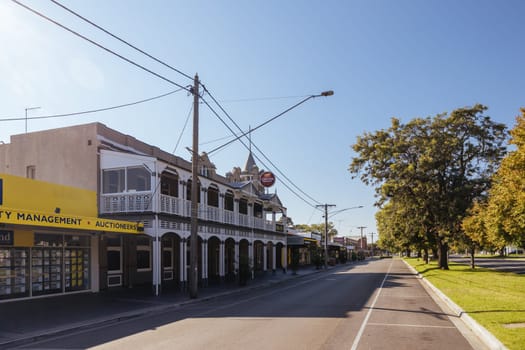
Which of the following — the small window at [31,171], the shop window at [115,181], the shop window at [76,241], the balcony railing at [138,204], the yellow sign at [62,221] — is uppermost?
the small window at [31,171]

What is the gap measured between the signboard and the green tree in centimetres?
2920

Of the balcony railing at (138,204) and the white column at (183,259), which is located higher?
the balcony railing at (138,204)

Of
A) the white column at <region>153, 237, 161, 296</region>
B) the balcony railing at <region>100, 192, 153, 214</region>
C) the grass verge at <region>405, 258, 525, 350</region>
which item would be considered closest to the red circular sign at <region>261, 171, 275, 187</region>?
the balcony railing at <region>100, 192, 153, 214</region>

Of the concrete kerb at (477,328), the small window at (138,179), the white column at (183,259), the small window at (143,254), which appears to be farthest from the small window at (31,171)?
the concrete kerb at (477,328)

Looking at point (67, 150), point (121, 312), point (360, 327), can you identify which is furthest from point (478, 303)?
point (67, 150)

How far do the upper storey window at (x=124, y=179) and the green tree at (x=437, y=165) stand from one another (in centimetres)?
2052

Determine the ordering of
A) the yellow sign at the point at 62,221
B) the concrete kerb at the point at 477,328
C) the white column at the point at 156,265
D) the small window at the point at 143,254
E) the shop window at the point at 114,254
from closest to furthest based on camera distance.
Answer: the concrete kerb at the point at 477,328 → the yellow sign at the point at 62,221 → the white column at the point at 156,265 → the shop window at the point at 114,254 → the small window at the point at 143,254

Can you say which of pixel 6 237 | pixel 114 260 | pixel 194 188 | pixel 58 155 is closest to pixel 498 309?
pixel 194 188

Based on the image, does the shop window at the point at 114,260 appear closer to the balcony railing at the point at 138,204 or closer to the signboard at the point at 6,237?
the balcony railing at the point at 138,204

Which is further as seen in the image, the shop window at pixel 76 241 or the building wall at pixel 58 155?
the building wall at pixel 58 155

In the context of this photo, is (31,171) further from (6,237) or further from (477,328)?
(477,328)

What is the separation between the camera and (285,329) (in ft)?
40.8

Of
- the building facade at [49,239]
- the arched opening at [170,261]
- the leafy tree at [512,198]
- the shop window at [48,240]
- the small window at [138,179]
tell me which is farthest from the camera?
the arched opening at [170,261]

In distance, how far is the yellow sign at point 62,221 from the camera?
1519cm
